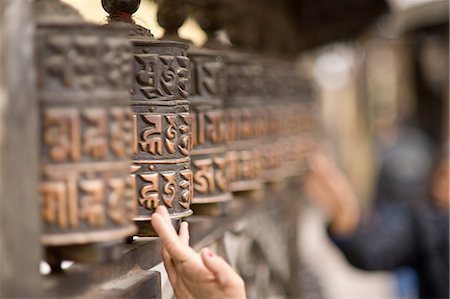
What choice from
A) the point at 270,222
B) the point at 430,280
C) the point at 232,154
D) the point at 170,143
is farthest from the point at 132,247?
the point at 430,280

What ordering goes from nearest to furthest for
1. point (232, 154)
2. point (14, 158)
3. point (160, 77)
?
point (14, 158), point (160, 77), point (232, 154)

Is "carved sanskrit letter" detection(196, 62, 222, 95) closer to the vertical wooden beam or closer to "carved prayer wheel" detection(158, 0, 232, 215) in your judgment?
"carved prayer wheel" detection(158, 0, 232, 215)

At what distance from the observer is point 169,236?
0.95 m

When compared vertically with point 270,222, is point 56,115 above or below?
above

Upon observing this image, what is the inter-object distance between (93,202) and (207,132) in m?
0.42

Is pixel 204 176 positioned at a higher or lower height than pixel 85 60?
lower

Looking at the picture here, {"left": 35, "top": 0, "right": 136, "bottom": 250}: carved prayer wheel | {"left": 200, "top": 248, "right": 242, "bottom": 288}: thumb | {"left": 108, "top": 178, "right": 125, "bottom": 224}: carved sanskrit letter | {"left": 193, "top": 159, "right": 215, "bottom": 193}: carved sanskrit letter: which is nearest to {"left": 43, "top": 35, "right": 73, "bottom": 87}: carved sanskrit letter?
{"left": 35, "top": 0, "right": 136, "bottom": 250}: carved prayer wheel

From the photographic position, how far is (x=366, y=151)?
812cm

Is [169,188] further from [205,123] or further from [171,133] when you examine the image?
[205,123]

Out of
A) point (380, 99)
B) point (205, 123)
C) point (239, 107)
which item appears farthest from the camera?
point (380, 99)

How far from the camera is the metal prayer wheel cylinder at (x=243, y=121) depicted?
4.77 feet

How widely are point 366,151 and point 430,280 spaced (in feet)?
16.7

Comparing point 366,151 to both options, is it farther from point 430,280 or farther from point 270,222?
point 270,222

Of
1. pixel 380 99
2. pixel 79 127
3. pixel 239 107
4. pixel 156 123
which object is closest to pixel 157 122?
pixel 156 123
